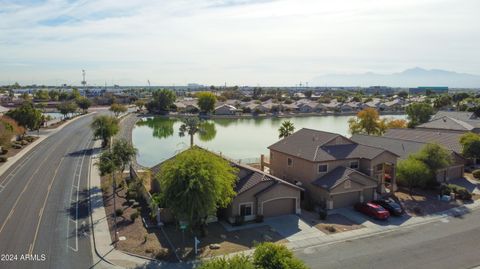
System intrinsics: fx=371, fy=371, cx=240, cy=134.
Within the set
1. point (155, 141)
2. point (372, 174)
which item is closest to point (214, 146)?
point (155, 141)

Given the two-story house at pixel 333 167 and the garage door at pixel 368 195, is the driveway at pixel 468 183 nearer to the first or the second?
the two-story house at pixel 333 167

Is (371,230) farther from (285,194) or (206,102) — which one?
(206,102)

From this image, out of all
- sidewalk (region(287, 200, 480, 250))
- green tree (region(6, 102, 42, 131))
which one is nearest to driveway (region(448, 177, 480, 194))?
sidewalk (region(287, 200, 480, 250))

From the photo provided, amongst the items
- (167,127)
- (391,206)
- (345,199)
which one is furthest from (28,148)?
(391,206)

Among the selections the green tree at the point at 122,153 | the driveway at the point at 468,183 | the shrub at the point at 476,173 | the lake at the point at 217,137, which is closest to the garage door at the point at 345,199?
the driveway at the point at 468,183

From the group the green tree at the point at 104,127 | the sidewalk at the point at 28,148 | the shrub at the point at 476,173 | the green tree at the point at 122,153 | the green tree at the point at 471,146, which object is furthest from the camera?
the green tree at the point at 104,127

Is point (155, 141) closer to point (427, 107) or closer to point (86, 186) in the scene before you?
point (86, 186)

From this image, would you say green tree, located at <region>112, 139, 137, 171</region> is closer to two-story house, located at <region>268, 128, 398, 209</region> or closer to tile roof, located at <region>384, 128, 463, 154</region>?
two-story house, located at <region>268, 128, 398, 209</region>
